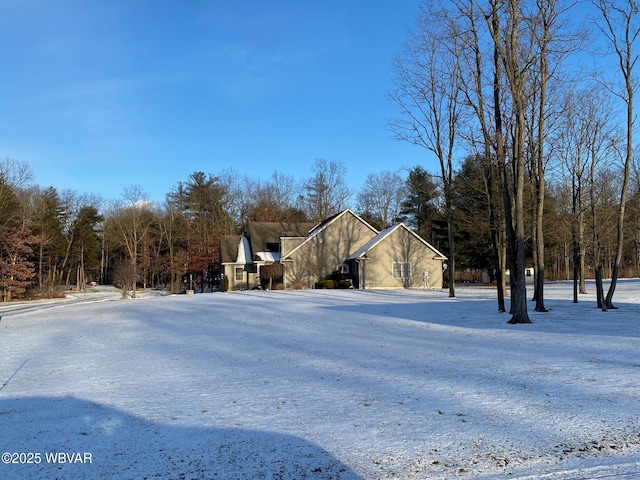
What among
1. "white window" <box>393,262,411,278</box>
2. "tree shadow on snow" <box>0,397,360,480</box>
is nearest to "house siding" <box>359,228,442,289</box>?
"white window" <box>393,262,411,278</box>

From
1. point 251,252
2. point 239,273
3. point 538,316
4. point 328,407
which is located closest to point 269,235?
point 251,252

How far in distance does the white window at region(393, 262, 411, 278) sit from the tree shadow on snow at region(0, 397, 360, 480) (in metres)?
32.1

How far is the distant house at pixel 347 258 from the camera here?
118 feet

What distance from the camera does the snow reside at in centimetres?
396

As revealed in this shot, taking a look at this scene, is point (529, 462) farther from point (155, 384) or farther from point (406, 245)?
point (406, 245)

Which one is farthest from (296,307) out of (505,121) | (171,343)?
(505,121)

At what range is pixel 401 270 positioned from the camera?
36.8m

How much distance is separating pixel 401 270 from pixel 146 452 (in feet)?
110

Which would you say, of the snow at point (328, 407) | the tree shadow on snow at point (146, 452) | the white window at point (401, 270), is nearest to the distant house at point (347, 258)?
the white window at point (401, 270)

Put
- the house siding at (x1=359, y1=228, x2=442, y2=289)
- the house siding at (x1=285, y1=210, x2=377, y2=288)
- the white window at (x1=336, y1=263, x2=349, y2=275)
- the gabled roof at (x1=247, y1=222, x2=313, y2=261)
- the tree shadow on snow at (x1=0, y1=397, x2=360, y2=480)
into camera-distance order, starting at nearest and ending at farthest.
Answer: the tree shadow on snow at (x1=0, y1=397, x2=360, y2=480), the house siding at (x1=359, y1=228, x2=442, y2=289), the house siding at (x1=285, y1=210, x2=377, y2=288), the white window at (x1=336, y1=263, x2=349, y2=275), the gabled roof at (x1=247, y1=222, x2=313, y2=261)

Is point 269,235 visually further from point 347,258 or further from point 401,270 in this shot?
point 401,270

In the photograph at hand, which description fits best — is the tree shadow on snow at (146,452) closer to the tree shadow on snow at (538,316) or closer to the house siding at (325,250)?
the tree shadow on snow at (538,316)

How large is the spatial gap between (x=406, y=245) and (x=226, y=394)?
31816 millimetres

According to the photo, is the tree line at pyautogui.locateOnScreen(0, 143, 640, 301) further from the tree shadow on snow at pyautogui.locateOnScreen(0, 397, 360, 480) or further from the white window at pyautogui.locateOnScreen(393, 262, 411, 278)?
the tree shadow on snow at pyautogui.locateOnScreen(0, 397, 360, 480)
